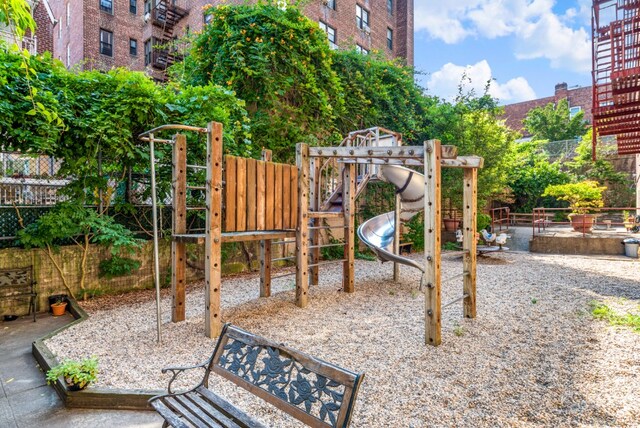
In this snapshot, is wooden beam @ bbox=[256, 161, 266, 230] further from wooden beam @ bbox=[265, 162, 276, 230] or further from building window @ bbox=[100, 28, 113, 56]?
building window @ bbox=[100, 28, 113, 56]

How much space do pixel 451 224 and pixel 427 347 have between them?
10685 mm

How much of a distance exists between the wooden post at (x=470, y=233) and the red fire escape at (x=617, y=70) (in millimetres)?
4326

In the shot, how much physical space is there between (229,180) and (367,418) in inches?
131

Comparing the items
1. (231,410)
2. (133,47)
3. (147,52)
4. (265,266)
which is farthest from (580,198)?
(133,47)

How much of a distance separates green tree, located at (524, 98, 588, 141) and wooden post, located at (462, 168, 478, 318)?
96.7 feet

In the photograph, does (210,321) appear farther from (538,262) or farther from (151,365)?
(538,262)

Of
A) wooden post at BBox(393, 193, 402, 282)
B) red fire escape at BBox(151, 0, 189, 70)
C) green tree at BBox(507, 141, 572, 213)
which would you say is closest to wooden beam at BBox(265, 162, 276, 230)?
wooden post at BBox(393, 193, 402, 282)

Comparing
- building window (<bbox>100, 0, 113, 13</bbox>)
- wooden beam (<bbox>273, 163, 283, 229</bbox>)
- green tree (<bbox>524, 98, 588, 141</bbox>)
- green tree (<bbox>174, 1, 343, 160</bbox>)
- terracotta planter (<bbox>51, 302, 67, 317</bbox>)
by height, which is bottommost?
terracotta planter (<bbox>51, 302, 67, 317</bbox>)

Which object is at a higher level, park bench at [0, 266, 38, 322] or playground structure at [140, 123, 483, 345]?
playground structure at [140, 123, 483, 345]

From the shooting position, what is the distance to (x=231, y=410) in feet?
7.60

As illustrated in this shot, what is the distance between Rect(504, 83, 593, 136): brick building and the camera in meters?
34.0

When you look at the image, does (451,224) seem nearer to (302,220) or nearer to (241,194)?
(302,220)

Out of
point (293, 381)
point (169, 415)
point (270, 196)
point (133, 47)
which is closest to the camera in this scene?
point (293, 381)

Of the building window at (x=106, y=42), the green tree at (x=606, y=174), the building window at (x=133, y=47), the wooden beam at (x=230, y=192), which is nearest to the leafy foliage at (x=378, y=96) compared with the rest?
A: the wooden beam at (x=230, y=192)
